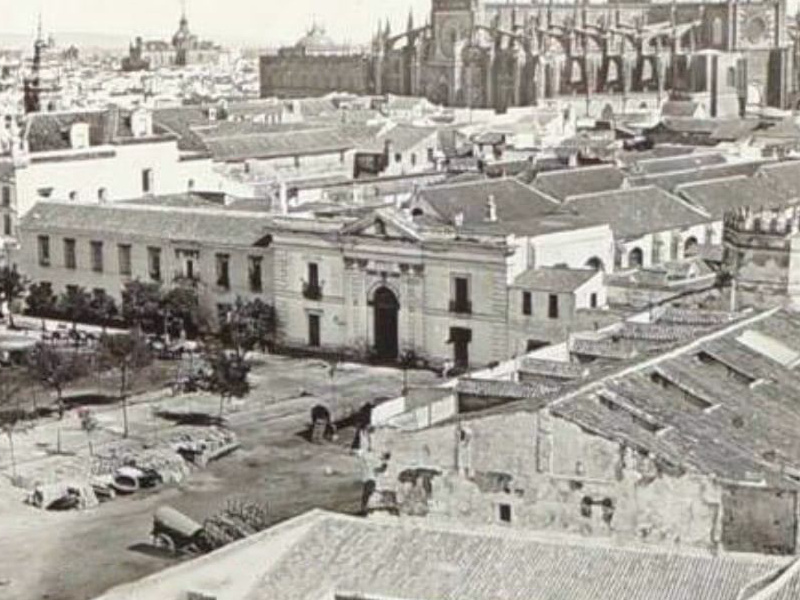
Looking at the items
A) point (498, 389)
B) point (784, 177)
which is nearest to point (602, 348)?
point (498, 389)

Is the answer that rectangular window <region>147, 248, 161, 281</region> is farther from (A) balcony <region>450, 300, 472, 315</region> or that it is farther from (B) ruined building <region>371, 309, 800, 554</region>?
(B) ruined building <region>371, 309, 800, 554</region>

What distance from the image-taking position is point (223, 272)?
5838 cm

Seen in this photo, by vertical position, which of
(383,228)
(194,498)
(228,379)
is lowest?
(194,498)

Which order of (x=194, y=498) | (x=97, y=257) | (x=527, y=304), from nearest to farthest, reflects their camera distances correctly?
(x=194, y=498), (x=527, y=304), (x=97, y=257)

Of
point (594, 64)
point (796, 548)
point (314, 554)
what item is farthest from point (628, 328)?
point (594, 64)

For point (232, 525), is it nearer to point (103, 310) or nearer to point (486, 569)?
point (486, 569)

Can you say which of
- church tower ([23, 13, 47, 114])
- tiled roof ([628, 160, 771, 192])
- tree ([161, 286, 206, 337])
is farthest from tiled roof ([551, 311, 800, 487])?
church tower ([23, 13, 47, 114])

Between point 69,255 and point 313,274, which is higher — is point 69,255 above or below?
below

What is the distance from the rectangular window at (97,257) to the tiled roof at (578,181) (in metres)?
16.0

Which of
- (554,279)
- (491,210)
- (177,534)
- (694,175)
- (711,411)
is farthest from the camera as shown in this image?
(694,175)

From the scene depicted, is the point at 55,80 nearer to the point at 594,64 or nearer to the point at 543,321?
the point at 594,64

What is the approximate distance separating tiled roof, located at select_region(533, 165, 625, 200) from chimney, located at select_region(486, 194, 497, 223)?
5.73 m

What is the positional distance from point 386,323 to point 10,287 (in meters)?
14.9

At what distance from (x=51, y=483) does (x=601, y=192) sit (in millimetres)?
29969
